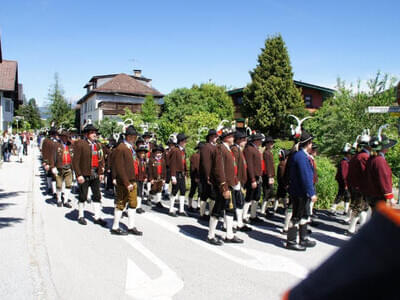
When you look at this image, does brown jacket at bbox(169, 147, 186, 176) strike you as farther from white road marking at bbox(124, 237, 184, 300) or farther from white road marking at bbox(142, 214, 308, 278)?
white road marking at bbox(124, 237, 184, 300)

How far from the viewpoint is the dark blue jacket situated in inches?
262

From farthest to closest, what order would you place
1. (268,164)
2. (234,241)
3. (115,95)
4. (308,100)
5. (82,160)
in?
(115,95) < (308,100) < (268,164) < (82,160) < (234,241)

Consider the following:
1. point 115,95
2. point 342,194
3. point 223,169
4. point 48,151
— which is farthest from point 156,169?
point 115,95

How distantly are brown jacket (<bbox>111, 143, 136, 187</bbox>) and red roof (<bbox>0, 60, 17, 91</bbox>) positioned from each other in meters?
32.3

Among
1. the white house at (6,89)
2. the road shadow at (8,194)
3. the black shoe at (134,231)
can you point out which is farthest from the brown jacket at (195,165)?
the white house at (6,89)

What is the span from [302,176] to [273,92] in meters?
31.3

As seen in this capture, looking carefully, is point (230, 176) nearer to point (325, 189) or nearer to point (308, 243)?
point (308, 243)

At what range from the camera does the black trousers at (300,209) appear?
6.72 m

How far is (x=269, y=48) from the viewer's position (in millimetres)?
38219

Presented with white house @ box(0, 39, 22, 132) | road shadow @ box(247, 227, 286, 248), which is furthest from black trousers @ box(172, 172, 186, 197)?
white house @ box(0, 39, 22, 132)

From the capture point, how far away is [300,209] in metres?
6.76

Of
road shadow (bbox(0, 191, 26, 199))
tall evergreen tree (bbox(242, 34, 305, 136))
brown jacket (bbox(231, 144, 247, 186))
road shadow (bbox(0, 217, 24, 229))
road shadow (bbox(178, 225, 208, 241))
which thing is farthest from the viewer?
tall evergreen tree (bbox(242, 34, 305, 136))

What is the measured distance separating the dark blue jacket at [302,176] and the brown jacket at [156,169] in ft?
16.9

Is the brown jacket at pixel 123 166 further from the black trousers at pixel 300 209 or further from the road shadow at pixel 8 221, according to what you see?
the black trousers at pixel 300 209
